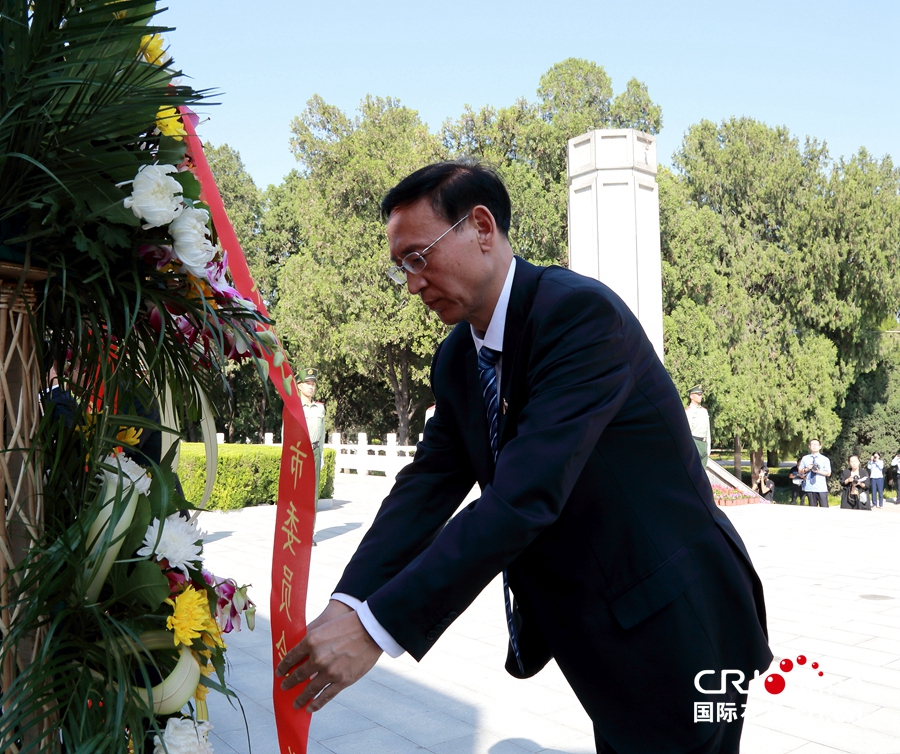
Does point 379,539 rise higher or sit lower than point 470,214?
lower

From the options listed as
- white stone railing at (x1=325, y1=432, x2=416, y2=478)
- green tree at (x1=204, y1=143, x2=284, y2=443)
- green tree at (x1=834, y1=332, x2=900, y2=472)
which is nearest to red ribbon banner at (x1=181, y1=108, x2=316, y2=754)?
white stone railing at (x1=325, y1=432, x2=416, y2=478)

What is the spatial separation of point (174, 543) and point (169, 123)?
0.70 m

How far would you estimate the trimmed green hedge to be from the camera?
12461 mm

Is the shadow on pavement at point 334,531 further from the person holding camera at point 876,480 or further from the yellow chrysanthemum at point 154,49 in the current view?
the person holding camera at point 876,480

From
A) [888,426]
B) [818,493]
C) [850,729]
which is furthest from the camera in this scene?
[888,426]

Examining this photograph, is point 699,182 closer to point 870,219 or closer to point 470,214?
point 870,219

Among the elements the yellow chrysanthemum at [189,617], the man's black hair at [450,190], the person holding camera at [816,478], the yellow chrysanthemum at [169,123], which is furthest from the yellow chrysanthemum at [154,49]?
the person holding camera at [816,478]

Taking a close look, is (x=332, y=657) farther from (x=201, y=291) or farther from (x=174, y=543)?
(x=201, y=291)

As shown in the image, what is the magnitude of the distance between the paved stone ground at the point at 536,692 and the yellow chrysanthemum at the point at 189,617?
0.91m

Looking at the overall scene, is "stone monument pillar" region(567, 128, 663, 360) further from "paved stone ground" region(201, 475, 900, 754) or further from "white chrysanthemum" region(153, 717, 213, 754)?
"white chrysanthemum" region(153, 717, 213, 754)

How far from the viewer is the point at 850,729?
3564 mm

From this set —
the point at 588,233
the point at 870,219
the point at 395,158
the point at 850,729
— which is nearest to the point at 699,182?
the point at 870,219

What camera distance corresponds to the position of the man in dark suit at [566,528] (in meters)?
1.46

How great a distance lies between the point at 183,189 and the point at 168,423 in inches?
17.4
